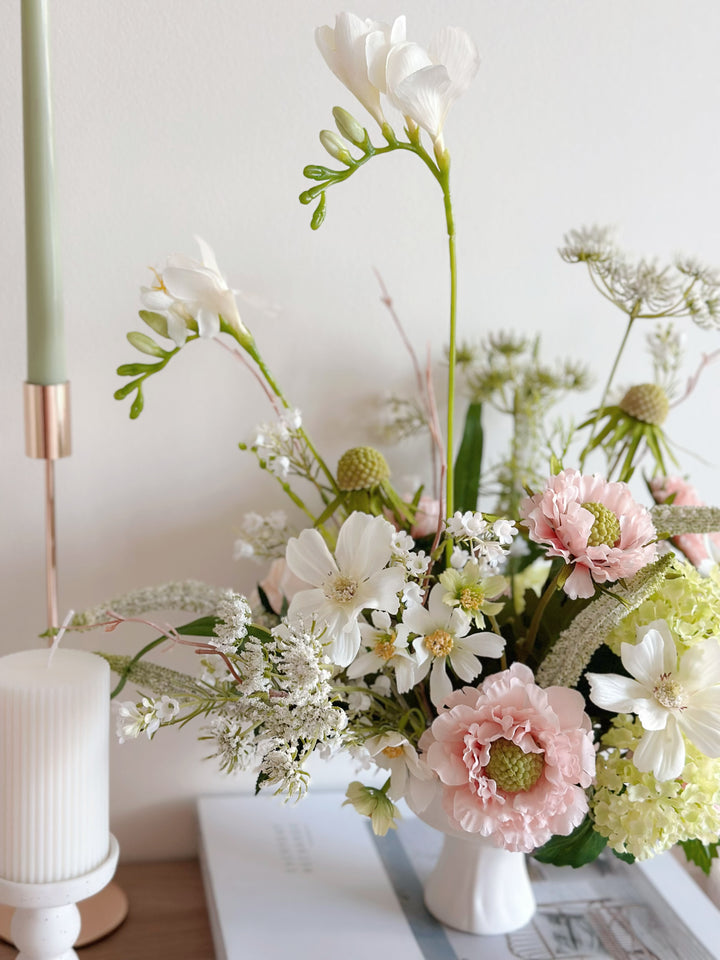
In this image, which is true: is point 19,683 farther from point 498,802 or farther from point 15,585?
point 498,802

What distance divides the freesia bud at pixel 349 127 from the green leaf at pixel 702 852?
57 centimetres

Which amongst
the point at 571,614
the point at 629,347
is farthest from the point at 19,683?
the point at 629,347

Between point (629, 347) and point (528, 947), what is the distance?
548 millimetres

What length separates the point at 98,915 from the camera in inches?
31.5

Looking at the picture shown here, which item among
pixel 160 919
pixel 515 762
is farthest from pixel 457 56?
pixel 160 919

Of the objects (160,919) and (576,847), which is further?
(160,919)

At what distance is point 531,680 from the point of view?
0.62 m

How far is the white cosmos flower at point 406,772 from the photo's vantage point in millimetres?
645

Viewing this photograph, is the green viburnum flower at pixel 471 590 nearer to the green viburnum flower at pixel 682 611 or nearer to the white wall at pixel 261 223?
the green viburnum flower at pixel 682 611

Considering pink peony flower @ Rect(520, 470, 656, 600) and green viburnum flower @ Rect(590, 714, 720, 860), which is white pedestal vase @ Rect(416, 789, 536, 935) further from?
pink peony flower @ Rect(520, 470, 656, 600)

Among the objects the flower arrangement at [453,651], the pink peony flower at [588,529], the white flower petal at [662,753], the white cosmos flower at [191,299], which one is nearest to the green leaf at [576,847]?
the flower arrangement at [453,651]

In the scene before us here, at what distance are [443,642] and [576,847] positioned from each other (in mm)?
217

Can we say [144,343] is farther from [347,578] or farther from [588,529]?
[588,529]

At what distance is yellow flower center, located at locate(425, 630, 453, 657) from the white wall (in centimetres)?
30
